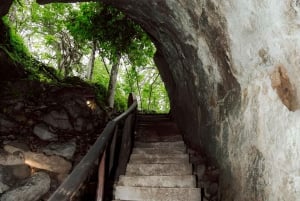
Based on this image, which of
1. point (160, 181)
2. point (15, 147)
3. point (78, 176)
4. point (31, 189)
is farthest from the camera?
point (15, 147)

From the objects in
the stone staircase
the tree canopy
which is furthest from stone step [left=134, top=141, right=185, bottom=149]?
the tree canopy

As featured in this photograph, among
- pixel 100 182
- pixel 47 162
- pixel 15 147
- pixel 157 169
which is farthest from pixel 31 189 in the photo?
pixel 100 182

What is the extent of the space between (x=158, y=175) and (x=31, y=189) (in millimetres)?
2157

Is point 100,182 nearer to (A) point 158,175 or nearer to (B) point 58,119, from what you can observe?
(A) point 158,175

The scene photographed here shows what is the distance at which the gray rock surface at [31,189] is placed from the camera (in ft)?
15.8

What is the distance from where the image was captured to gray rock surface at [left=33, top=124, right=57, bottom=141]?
6.68 metres

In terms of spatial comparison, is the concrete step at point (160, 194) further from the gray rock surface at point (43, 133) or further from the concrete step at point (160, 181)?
the gray rock surface at point (43, 133)

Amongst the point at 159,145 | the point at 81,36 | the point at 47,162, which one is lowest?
the point at 47,162

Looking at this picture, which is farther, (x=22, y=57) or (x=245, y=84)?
(x=22, y=57)

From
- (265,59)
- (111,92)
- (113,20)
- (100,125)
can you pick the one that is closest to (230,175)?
(265,59)

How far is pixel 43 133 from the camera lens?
6.77m

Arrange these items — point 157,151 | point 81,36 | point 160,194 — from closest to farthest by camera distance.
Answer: point 160,194 → point 157,151 → point 81,36

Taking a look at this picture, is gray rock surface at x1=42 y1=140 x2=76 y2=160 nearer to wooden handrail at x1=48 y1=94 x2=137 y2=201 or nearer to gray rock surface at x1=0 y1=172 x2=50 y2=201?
gray rock surface at x1=0 y1=172 x2=50 y2=201

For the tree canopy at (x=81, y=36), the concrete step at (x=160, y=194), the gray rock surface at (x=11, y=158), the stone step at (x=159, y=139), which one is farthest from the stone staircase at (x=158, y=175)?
the tree canopy at (x=81, y=36)
